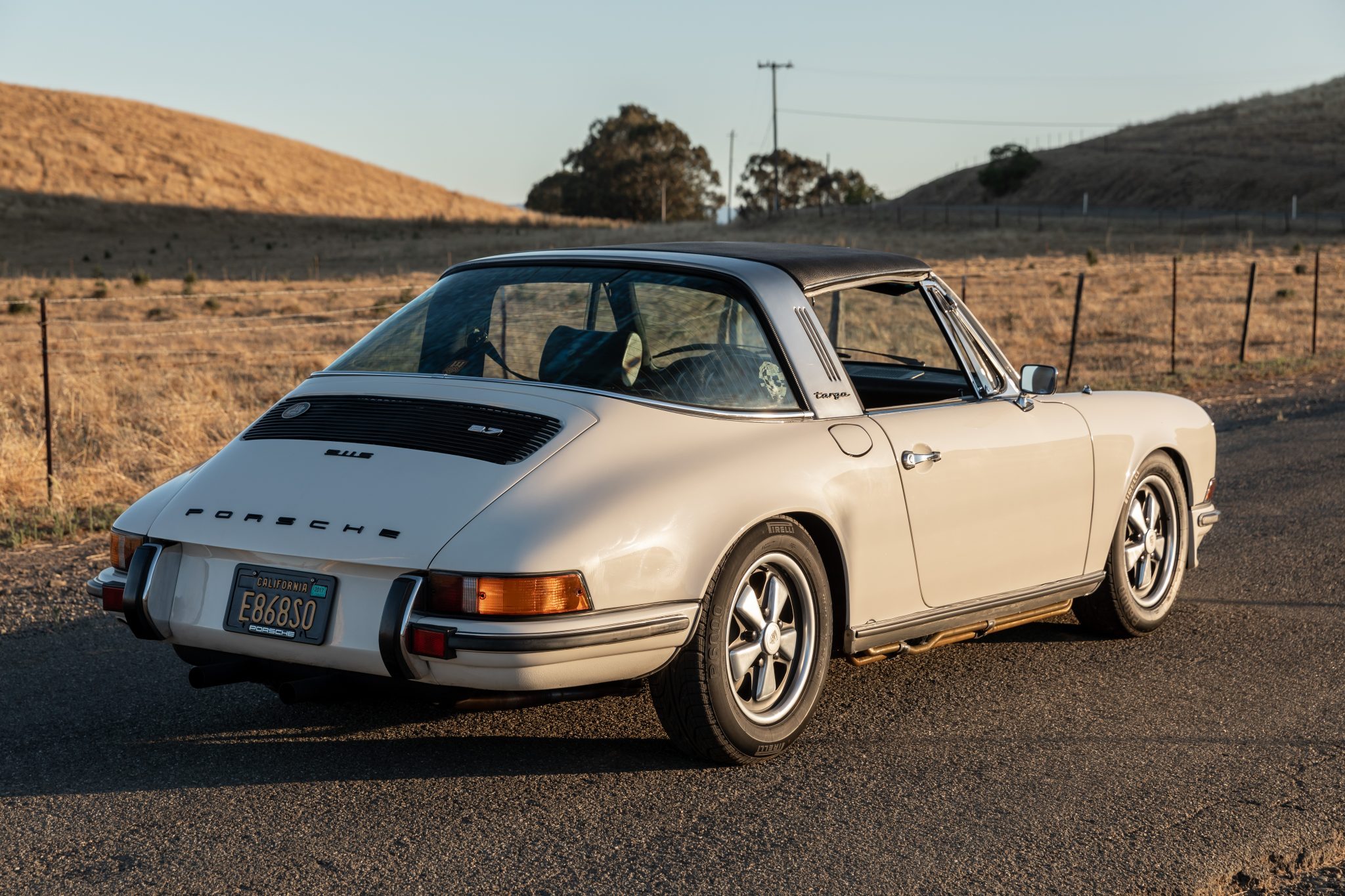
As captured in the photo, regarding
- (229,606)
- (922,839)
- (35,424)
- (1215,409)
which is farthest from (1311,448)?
(35,424)

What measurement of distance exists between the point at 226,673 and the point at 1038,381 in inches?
122

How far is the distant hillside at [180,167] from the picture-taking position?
8625 cm

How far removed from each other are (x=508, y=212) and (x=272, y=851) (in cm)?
9534

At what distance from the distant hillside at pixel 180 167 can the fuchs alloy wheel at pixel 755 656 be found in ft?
279

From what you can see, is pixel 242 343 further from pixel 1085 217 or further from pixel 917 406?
pixel 1085 217

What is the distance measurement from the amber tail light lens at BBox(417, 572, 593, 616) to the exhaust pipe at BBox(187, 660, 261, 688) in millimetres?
703

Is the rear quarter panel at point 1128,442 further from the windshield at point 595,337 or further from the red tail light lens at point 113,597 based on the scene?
the red tail light lens at point 113,597

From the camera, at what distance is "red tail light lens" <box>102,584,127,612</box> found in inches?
167

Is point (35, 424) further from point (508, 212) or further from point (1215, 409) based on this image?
point (508, 212)

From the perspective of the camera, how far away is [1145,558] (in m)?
6.07

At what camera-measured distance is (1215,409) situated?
46.5 feet

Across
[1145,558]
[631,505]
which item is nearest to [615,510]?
[631,505]

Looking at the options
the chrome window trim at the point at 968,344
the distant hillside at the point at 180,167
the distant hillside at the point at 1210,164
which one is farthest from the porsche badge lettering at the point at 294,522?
the distant hillside at the point at 180,167

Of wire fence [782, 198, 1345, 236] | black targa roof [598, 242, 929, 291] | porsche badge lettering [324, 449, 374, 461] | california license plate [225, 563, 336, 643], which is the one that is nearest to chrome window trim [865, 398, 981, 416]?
black targa roof [598, 242, 929, 291]
